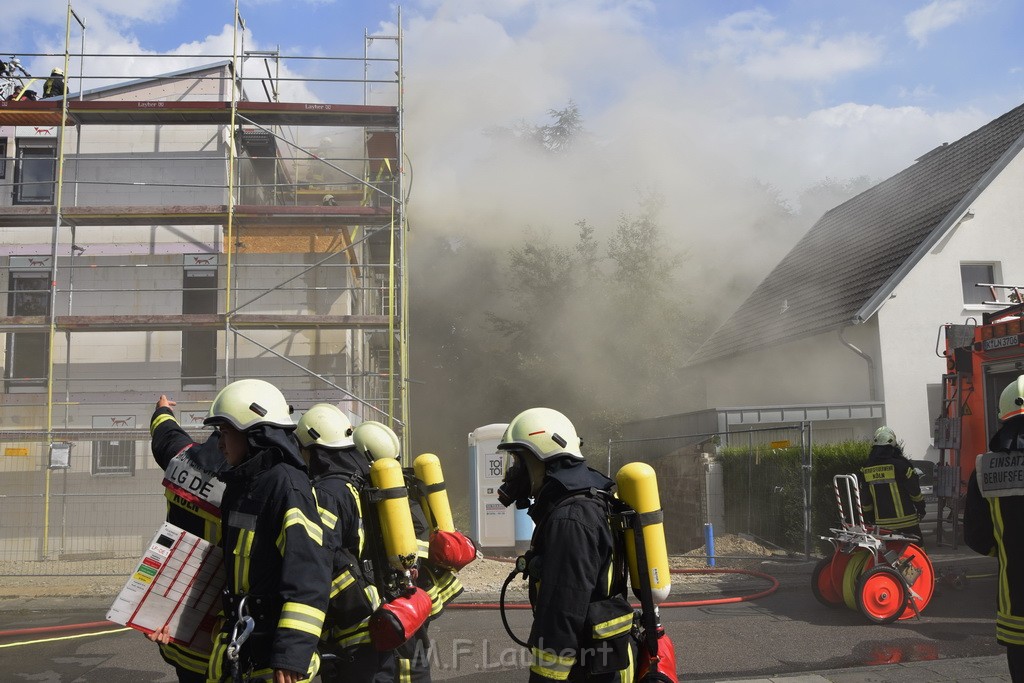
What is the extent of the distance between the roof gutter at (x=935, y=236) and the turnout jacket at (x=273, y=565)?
14.1 m

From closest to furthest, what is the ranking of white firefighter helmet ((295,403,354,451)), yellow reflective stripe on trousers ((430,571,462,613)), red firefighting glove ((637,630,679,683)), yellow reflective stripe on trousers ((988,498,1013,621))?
red firefighting glove ((637,630,679,683)) < white firefighter helmet ((295,403,354,451)) < yellow reflective stripe on trousers ((988,498,1013,621)) < yellow reflective stripe on trousers ((430,571,462,613))

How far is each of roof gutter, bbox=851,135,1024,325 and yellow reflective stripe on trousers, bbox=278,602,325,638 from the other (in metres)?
14.2

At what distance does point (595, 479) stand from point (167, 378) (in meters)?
12.3

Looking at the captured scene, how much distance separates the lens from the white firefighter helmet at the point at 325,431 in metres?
3.61

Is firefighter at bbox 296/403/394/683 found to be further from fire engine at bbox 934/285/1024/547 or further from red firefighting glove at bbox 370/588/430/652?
fire engine at bbox 934/285/1024/547

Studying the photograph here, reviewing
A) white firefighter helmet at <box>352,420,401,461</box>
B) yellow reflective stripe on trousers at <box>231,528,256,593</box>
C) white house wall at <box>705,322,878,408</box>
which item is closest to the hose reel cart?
white firefighter helmet at <box>352,420,401,461</box>

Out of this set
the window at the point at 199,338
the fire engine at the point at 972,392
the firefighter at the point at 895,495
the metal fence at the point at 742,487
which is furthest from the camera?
the window at the point at 199,338

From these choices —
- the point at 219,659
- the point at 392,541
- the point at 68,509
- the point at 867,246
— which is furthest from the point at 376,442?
the point at 867,246

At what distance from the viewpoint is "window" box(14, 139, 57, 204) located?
15.4 meters

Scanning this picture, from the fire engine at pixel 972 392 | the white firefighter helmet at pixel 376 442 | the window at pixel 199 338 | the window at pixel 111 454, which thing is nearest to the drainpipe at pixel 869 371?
the fire engine at pixel 972 392

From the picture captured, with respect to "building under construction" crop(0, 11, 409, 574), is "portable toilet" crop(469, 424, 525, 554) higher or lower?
lower

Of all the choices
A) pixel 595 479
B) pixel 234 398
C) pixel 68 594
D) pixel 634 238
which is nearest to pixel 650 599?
pixel 595 479

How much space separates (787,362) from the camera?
18.3 m

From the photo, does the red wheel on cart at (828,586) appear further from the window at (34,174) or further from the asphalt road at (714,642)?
the window at (34,174)
